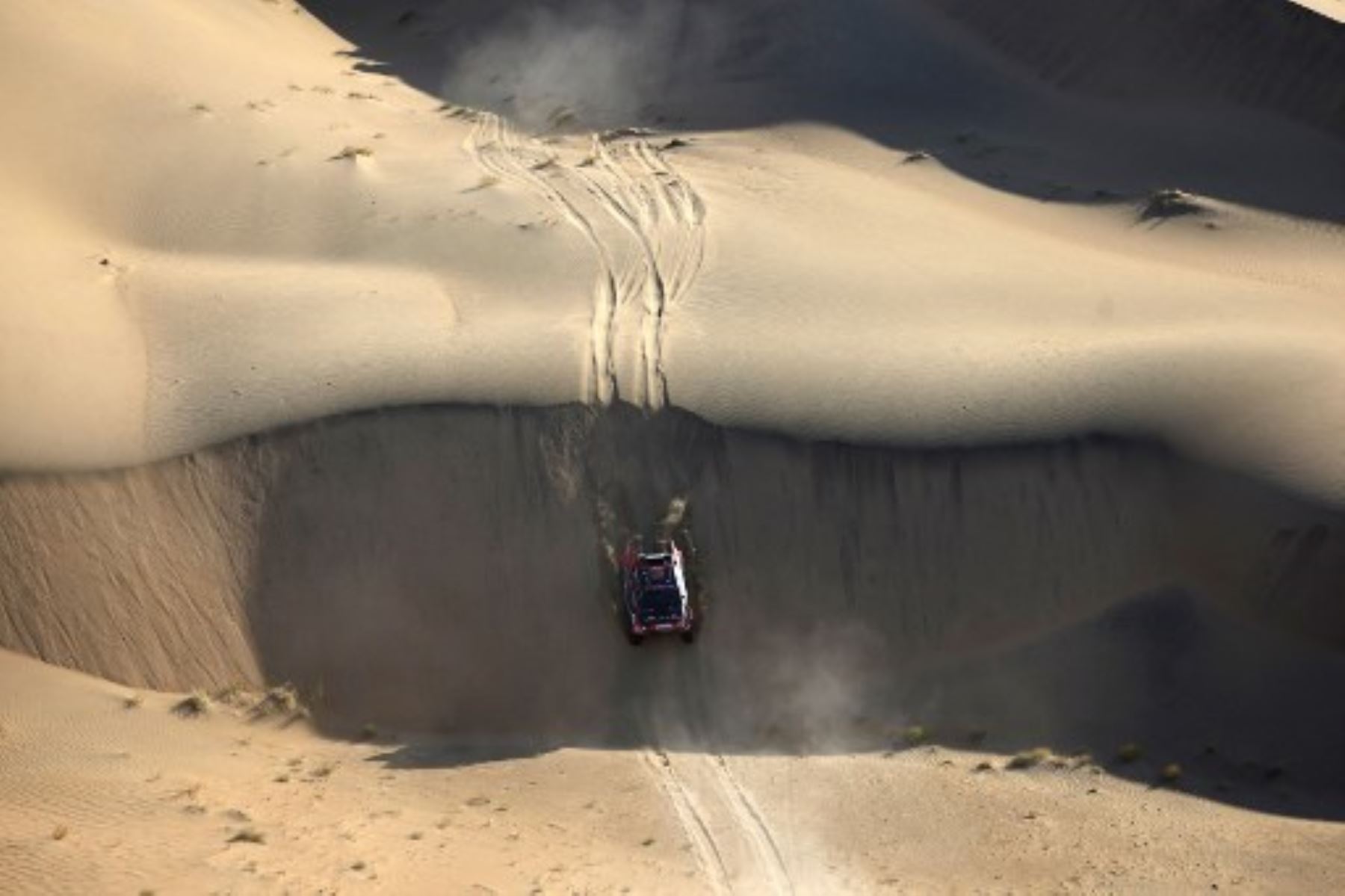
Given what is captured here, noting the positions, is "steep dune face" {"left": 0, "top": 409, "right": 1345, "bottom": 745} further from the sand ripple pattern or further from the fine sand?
Result: the sand ripple pattern

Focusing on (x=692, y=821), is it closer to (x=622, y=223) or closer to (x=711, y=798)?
(x=711, y=798)

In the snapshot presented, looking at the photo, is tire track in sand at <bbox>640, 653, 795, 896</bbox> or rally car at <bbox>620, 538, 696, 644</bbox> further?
rally car at <bbox>620, 538, 696, 644</bbox>

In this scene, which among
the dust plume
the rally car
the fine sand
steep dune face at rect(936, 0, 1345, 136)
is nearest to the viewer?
the fine sand

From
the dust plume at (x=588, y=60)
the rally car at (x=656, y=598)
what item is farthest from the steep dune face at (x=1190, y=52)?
the rally car at (x=656, y=598)

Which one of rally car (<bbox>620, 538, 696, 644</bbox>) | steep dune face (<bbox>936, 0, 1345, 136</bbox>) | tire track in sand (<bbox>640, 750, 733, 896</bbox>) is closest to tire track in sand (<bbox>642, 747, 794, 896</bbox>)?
tire track in sand (<bbox>640, 750, 733, 896</bbox>)

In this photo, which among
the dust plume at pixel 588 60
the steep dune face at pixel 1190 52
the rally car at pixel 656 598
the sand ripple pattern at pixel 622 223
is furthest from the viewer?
the dust plume at pixel 588 60

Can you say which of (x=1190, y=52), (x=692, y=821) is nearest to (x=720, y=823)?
(x=692, y=821)

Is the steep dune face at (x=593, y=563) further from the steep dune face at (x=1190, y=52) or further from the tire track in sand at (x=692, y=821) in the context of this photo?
the steep dune face at (x=1190, y=52)
